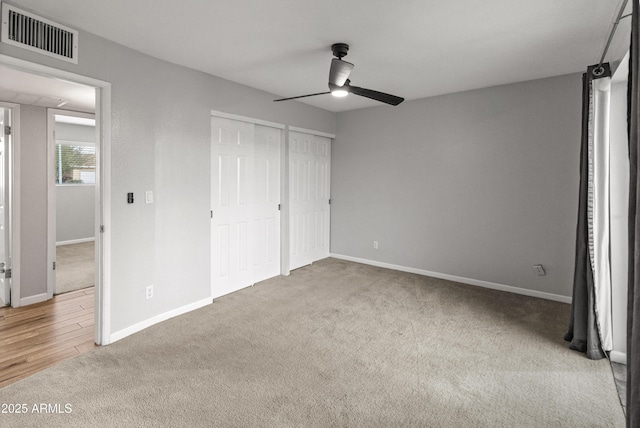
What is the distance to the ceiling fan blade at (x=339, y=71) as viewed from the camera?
277 centimetres

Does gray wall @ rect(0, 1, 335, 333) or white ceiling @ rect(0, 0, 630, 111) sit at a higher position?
white ceiling @ rect(0, 0, 630, 111)

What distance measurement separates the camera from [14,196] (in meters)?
3.72

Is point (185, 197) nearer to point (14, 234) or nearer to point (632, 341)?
point (14, 234)

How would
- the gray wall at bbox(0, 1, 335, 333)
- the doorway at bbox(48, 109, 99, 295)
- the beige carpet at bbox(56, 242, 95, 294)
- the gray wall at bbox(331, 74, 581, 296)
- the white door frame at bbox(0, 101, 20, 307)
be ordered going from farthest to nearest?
1. the doorway at bbox(48, 109, 99, 295)
2. the beige carpet at bbox(56, 242, 95, 294)
3. the gray wall at bbox(331, 74, 581, 296)
4. the white door frame at bbox(0, 101, 20, 307)
5. the gray wall at bbox(0, 1, 335, 333)

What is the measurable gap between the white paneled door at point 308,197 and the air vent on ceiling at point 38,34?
2800 millimetres

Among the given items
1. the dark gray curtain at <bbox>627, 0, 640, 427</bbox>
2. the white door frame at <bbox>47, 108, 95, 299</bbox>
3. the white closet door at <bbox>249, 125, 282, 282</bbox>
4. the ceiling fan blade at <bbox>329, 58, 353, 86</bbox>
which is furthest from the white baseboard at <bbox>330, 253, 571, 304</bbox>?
the white door frame at <bbox>47, 108, 95, 299</bbox>

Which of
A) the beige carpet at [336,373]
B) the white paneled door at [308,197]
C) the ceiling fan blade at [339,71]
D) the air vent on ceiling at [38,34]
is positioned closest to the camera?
the beige carpet at [336,373]

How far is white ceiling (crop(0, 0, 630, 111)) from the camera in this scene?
7.47ft

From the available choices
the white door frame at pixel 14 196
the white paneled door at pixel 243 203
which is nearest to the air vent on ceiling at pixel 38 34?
the white paneled door at pixel 243 203

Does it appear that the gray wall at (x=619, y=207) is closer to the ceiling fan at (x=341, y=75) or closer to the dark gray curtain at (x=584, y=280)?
the dark gray curtain at (x=584, y=280)

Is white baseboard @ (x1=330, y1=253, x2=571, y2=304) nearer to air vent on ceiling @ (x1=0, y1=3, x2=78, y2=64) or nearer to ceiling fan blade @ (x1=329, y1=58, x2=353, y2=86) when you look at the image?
ceiling fan blade @ (x1=329, y1=58, x2=353, y2=86)

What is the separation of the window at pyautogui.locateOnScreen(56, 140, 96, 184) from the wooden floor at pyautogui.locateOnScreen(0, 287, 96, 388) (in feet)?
14.1

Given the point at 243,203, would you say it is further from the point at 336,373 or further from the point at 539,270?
the point at 539,270

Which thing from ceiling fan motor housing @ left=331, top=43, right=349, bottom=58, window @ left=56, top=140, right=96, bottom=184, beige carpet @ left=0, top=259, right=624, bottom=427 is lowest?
beige carpet @ left=0, top=259, right=624, bottom=427
